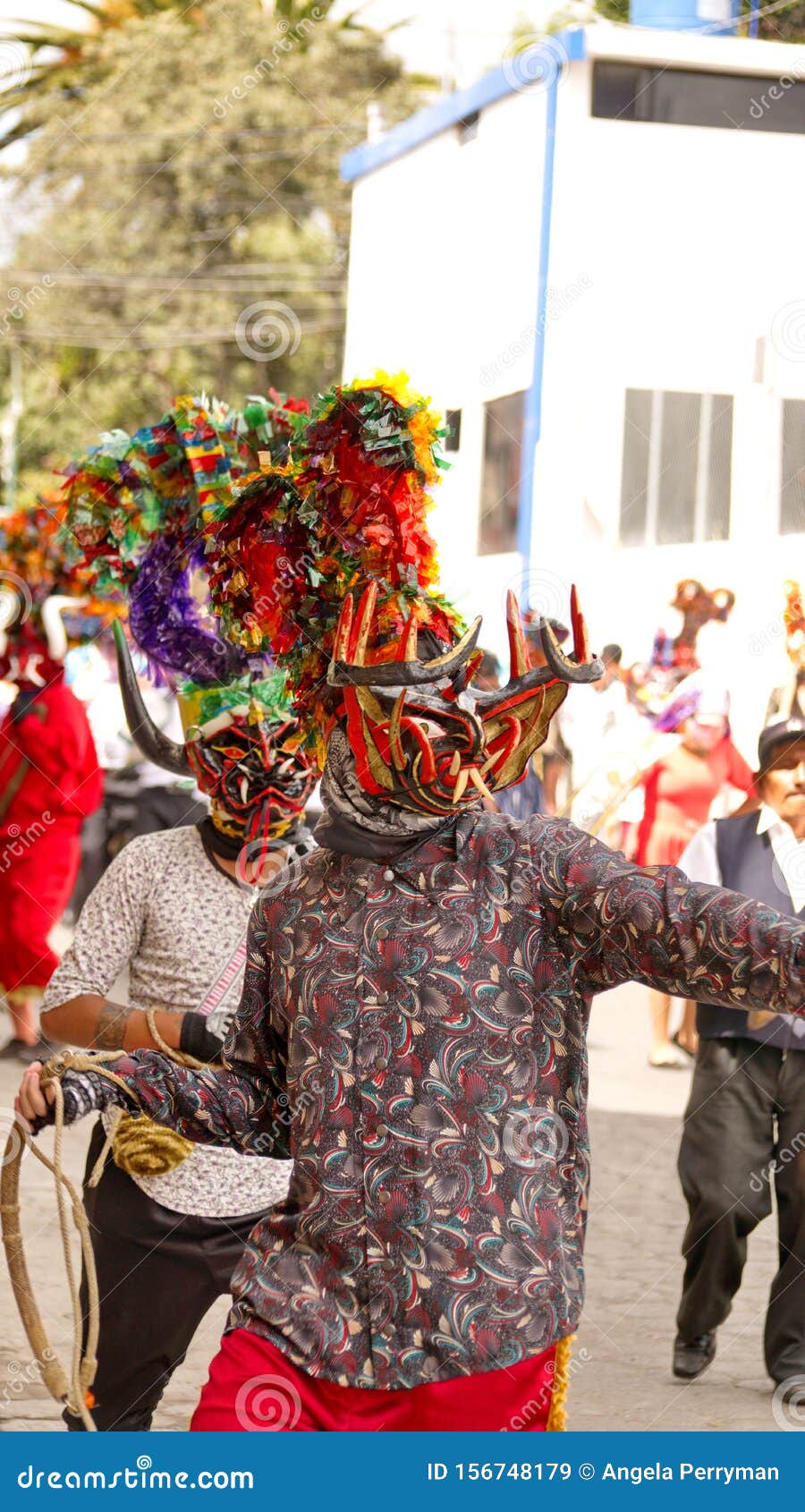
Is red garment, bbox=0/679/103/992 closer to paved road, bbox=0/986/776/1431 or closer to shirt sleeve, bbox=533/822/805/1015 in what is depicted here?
paved road, bbox=0/986/776/1431

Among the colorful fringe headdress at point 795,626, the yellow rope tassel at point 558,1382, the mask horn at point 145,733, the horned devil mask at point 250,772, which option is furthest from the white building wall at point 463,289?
the yellow rope tassel at point 558,1382

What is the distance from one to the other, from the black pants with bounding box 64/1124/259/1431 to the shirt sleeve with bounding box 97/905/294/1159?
96 cm

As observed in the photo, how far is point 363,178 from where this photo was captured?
32.7ft

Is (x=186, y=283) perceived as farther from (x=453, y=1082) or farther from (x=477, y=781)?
(x=453, y=1082)

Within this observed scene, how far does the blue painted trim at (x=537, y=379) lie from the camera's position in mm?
8039

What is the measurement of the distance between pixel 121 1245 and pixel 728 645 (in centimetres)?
584

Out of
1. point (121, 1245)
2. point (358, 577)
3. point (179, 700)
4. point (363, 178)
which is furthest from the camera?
point (363, 178)

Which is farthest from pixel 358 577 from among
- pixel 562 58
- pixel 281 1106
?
pixel 562 58

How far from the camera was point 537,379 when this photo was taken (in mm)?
8383

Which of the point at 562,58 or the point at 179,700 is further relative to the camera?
the point at 562,58

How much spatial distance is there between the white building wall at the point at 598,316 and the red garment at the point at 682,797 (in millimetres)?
181

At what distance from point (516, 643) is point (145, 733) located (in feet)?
6.02

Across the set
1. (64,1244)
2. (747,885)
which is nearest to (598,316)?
(747,885)
